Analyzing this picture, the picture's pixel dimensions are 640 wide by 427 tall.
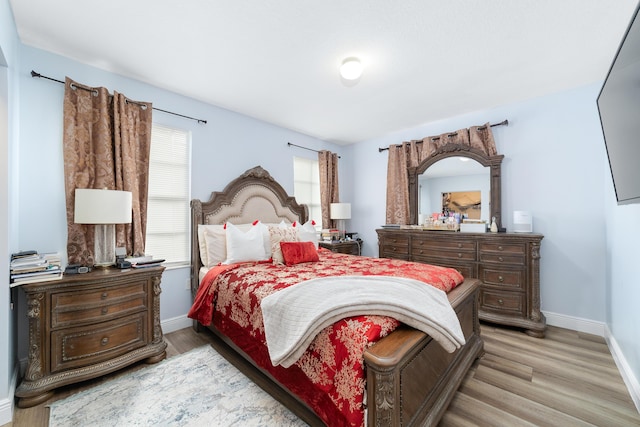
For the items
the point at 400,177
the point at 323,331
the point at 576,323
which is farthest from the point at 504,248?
the point at 323,331

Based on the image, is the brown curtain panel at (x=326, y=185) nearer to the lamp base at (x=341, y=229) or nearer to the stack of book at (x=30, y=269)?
the lamp base at (x=341, y=229)

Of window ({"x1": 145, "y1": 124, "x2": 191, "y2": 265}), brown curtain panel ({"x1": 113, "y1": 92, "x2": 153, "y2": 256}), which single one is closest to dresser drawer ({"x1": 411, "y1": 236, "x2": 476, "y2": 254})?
window ({"x1": 145, "y1": 124, "x2": 191, "y2": 265})

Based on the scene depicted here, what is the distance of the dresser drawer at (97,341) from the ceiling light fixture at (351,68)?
287cm

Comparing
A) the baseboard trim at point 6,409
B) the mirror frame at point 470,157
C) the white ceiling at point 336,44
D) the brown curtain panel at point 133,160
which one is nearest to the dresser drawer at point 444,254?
the mirror frame at point 470,157

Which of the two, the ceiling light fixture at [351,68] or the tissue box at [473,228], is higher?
the ceiling light fixture at [351,68]

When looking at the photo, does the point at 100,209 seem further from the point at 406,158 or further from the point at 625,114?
the point at 406,158

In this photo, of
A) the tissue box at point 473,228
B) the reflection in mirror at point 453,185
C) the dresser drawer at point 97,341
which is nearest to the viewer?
the dresser drawer at point 97,341

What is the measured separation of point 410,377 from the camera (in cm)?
139

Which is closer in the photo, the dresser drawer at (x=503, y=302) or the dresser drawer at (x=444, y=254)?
the dresser drawer at (x=503, y=302)

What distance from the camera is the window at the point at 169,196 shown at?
119 inches

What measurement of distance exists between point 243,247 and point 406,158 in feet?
9.80

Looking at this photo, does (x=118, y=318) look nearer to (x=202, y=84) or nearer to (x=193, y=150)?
(x=193, y=150)

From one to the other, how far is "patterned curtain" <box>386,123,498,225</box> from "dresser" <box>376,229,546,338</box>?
890 millimetres

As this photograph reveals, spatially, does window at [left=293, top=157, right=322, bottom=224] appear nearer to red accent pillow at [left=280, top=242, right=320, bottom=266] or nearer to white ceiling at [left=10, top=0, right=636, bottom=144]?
white ceiling at [left=10, top=0, right=636, bottom=144]
